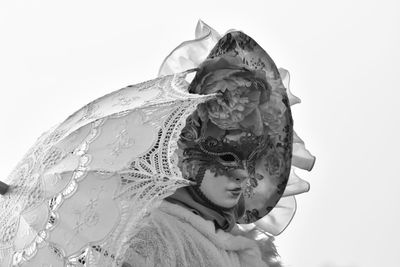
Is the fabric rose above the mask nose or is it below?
above

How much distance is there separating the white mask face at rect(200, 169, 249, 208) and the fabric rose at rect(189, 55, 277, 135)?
0.32 feet

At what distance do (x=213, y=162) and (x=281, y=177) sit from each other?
25 centimetres

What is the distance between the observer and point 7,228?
152cm

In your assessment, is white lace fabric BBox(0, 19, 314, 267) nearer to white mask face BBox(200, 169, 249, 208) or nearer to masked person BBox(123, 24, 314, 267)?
masked person BBox(123, 24, 314, 267)

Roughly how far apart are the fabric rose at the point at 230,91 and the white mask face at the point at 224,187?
10cm

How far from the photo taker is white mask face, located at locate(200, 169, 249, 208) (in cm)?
177

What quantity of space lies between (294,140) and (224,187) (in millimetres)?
377

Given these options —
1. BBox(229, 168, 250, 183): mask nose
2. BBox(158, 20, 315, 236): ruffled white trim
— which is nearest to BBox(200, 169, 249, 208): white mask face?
BBox(229, 168, 250, 183): mask nose

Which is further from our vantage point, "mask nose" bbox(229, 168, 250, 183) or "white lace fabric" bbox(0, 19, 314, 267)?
"mask nose" bbox(229, 168, 250, 183)

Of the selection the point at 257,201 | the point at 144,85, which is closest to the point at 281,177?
the point at 257,201

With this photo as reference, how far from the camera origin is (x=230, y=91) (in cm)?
177

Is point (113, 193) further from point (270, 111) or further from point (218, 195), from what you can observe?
point (270, 111)

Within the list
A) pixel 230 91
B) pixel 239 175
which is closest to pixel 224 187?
pixel 239 175

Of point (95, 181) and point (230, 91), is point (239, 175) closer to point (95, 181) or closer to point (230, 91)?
point (230, 91)
